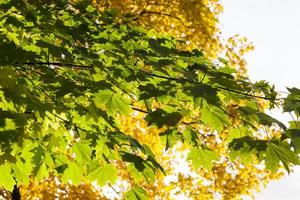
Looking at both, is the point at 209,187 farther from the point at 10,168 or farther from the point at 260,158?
the point at 260,158

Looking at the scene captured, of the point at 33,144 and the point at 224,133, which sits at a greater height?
the point at 224,133

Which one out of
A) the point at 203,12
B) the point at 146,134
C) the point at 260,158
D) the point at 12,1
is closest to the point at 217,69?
the point at 260,158

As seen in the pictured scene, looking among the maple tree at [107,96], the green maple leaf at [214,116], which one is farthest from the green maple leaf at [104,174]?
the green maple leaf at [214,116]

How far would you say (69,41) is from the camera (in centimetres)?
387

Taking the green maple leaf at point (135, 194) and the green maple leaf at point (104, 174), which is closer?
the green maple leaf at point (104, 174)

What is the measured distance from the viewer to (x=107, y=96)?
443 cm

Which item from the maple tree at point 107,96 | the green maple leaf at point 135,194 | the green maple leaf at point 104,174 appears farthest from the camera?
the green maple leaf at point 135,194

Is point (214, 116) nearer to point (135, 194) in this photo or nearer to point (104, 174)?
point (104, 174)

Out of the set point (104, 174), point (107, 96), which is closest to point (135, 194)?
point (104, 174)

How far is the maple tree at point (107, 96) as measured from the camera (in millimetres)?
3572

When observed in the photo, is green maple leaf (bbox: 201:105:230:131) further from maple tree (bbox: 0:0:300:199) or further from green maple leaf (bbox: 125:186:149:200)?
green maple leaf (bbox: 125:186:149:200)

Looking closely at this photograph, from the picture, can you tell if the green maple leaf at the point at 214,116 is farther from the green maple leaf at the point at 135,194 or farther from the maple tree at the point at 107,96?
the green maple leaf at the point at 135,194

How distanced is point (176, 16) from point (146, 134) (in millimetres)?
2878

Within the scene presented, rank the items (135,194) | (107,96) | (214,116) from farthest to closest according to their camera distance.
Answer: (135,194) → (107,96) → (214,116)
